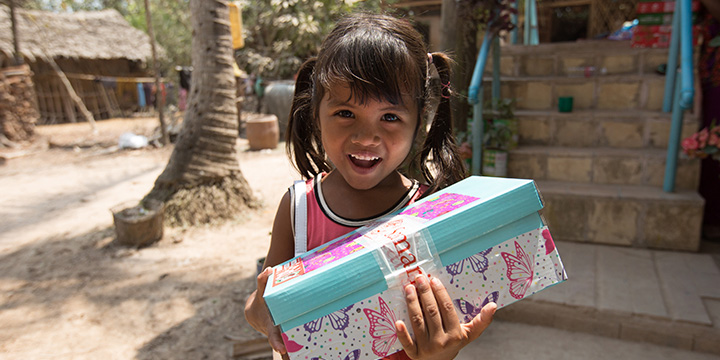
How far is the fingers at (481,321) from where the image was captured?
2.86ft

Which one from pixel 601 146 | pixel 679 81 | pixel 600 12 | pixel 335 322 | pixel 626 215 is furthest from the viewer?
pixel 600 12

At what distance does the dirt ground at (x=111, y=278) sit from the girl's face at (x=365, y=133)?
6.54 feet

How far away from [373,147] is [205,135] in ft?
13.2

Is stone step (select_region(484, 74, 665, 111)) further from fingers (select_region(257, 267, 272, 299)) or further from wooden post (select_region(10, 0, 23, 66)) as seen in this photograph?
wooden post (select_region(10, 0, 23, 66))

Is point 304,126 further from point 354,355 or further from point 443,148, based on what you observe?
point 354,355

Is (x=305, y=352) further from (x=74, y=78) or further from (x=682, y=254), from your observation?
(x=74, y=78)

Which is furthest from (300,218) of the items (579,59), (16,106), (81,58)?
(81,58)

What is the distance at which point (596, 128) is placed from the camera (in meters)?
3.78

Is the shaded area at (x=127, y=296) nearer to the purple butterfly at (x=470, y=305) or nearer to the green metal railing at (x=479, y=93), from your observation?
the green metal railing at (x=479, y=93)

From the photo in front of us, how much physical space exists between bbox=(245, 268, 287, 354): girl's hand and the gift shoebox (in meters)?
0.03

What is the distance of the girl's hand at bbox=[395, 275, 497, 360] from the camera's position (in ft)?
2.77

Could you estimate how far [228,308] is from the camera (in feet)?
10.2

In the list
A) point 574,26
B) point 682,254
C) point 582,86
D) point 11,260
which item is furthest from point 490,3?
point 574,26

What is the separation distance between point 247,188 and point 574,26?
873cm
